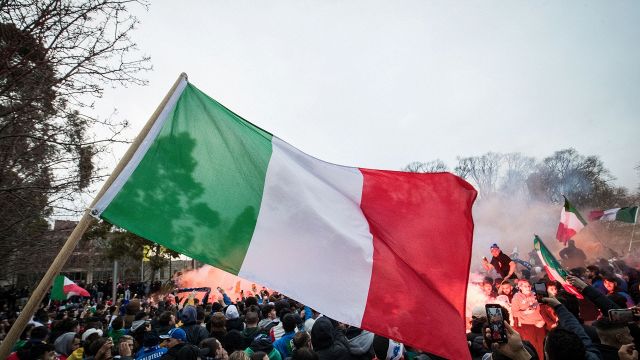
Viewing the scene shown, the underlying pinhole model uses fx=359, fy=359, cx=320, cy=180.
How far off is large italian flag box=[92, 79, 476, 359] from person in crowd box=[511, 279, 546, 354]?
501cm

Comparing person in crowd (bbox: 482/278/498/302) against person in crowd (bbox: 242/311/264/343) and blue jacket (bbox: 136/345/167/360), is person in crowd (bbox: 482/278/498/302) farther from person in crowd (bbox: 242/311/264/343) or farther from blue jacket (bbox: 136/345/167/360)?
blue jacket (bbox: 136/345/167/360)

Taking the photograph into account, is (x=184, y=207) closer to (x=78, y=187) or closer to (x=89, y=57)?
(x=89, y=57)

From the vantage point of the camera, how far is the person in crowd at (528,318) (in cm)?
674

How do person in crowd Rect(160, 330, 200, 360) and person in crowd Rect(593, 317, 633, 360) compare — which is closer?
person in crowd Rect(593, 317, 633, 360)

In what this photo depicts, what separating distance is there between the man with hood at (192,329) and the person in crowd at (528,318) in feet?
19.6

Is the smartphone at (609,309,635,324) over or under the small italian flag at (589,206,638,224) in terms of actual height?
under

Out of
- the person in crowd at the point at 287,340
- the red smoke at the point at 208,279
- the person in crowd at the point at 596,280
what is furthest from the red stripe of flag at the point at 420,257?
the red smoke at the point at 208,279

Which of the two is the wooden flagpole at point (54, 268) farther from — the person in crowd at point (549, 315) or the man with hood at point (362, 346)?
the person in crowd at point (549, 315)

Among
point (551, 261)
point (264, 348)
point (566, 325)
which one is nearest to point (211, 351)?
point (264, 348)

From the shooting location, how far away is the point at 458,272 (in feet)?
10.1

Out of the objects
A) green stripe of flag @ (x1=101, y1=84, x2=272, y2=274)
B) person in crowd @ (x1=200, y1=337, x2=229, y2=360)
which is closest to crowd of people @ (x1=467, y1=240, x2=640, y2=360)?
green stripe of flag @ (x1=101, y1=84, x2=272, y2=274)

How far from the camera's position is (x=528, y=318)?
691 centimetres

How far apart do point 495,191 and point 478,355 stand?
54215 millimetres

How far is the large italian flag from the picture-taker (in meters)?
2.88
